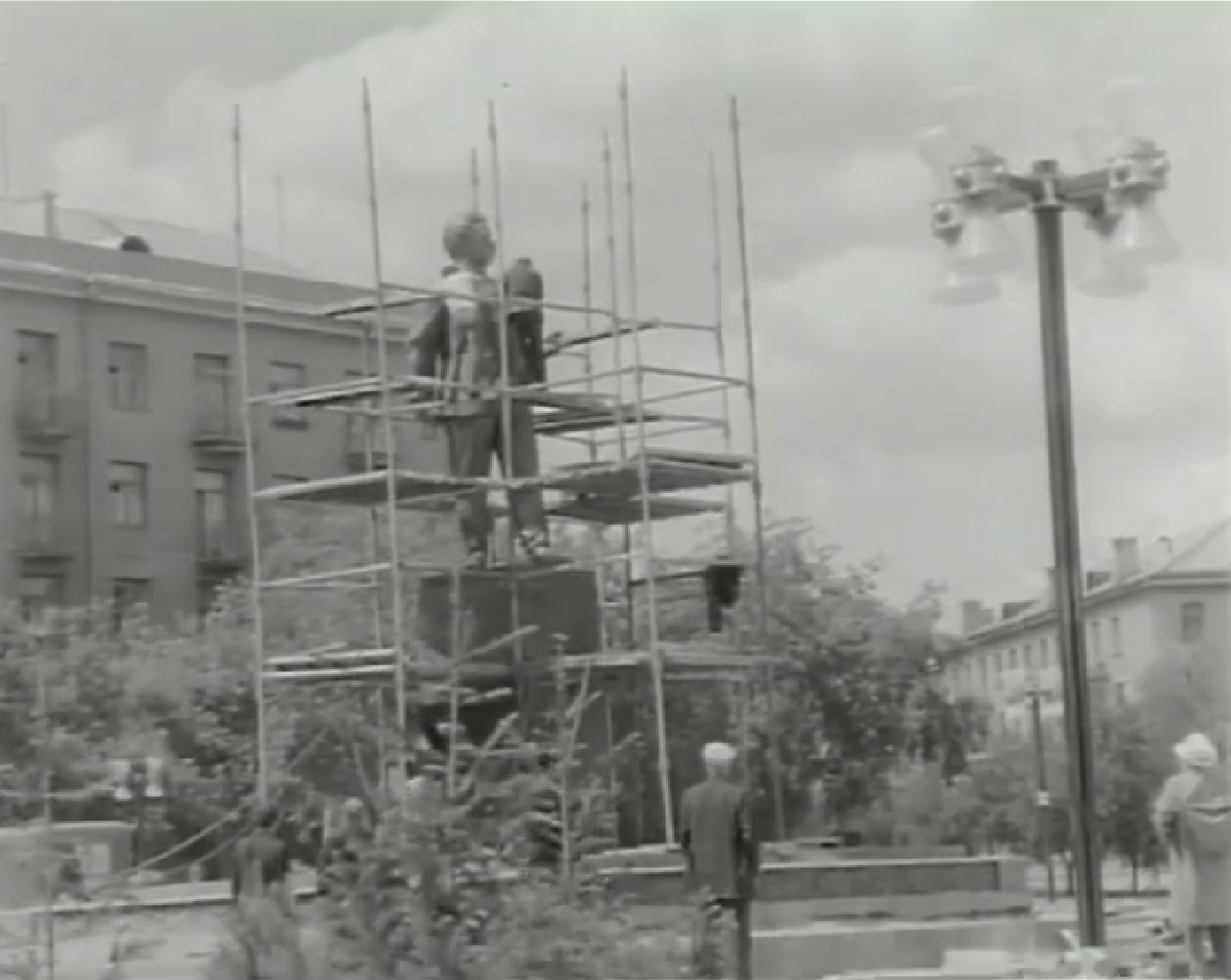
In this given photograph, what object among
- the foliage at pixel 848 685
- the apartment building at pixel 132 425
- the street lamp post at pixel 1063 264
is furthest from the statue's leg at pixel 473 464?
the foliage at pixel 848 685

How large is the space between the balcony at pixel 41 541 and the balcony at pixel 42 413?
2.85 feet

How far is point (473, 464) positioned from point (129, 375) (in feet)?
60.0

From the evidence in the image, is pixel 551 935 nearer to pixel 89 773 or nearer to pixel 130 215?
pixel 89 773

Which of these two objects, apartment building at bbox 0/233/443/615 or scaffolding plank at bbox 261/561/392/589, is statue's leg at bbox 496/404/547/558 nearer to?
scaffolding plank at bbox 261/561/392/589

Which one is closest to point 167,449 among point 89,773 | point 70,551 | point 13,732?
point 70,551

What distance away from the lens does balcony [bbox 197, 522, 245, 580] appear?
32344 millimetres

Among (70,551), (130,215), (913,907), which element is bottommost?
(913,907)

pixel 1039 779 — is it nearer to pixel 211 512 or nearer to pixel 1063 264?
pixel 211 512

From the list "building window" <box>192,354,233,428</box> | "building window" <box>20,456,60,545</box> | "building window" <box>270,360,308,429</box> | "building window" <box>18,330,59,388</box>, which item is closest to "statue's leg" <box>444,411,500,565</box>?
"building window" <box>270,360,308,429</box>

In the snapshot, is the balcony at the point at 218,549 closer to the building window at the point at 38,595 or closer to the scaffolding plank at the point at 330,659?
the building window at the point at 38,595

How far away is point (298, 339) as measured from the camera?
24.4 meters

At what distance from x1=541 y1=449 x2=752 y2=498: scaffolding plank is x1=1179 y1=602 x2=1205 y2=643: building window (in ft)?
51.1

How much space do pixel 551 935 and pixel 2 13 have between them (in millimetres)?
6518

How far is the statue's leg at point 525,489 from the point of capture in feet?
46.2
